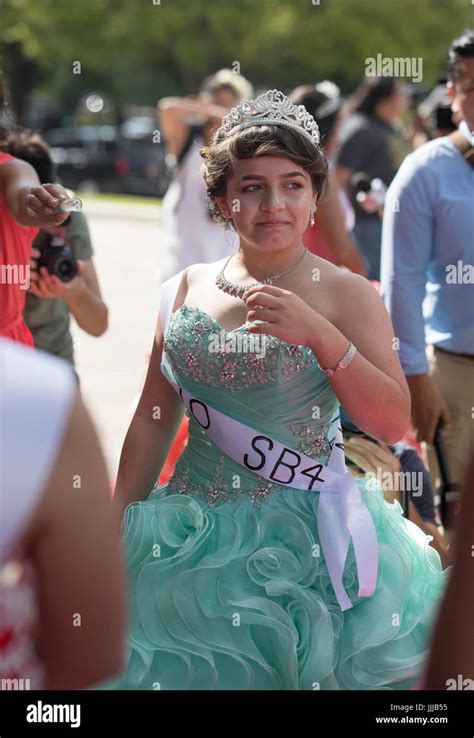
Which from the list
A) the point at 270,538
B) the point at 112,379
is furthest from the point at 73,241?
the point at 112,379

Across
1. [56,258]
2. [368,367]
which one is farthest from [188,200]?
[368,367]

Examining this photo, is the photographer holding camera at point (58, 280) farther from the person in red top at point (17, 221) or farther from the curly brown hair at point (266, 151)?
the curly brown hair at point (266, 151)

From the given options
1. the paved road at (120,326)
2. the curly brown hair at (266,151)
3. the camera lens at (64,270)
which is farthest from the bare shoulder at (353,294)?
the camera lens at (64,270)

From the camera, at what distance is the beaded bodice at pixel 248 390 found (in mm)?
3090

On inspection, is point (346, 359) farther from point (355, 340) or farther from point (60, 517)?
point (60, 517)

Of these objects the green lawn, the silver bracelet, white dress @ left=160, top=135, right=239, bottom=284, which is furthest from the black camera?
the green lawn

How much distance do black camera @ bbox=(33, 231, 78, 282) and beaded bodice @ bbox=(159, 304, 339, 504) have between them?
1.35 m

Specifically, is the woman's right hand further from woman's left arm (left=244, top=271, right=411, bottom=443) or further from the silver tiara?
woman's left arm (left=244, top=271, right=411, bottom=443)

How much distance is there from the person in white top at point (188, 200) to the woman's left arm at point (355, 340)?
3.82 meters

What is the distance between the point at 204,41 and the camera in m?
36.6

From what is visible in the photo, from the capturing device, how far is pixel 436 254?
14.5 feet

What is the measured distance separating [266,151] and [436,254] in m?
1.38
